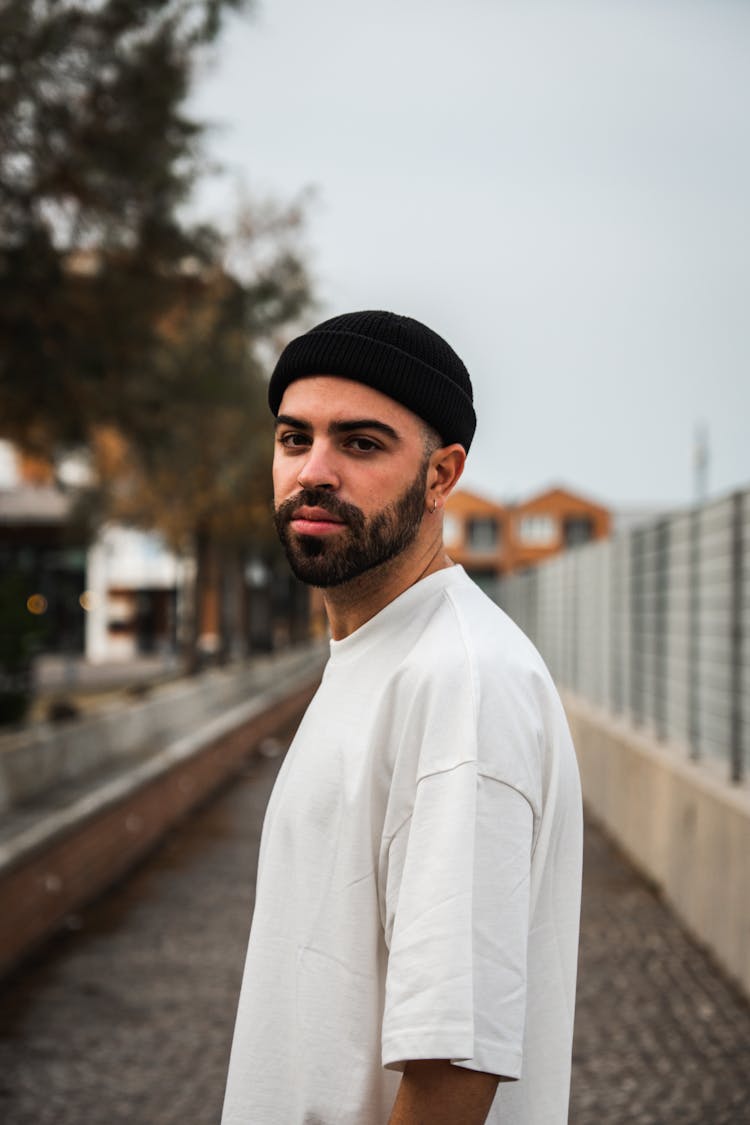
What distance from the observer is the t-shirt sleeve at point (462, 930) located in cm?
154

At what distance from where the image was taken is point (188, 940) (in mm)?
8273

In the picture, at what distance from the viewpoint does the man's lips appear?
1832 mm

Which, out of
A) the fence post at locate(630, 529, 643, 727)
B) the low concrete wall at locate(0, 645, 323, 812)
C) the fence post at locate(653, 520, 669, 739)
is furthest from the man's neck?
the fence post at locate(630, 529, 643, 727)

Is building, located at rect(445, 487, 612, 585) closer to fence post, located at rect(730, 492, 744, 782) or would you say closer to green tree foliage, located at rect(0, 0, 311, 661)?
green tree foliage, located at rect(0, 0, 311, 661)

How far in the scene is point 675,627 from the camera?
34.2ft

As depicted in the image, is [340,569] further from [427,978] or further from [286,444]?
[427,978]

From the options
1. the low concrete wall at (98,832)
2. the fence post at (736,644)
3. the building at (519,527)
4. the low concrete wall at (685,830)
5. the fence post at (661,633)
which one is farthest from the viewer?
the building at (519,527)

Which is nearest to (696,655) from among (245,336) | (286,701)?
(245,336)

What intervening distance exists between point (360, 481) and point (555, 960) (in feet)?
2.08

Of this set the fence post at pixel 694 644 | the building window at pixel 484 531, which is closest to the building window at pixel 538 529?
the building window at pixel 484 531

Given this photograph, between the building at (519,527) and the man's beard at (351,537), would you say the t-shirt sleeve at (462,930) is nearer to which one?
the man's beard at (351,537)

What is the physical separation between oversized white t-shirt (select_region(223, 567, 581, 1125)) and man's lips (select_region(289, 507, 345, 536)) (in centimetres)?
13

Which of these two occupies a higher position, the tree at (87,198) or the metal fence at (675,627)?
the tree at (87,198)

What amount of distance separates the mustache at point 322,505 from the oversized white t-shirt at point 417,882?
0.41 feet
